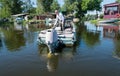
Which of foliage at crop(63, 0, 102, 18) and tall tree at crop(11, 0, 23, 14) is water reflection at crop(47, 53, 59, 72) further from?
tall tree at crop(11, 0, 23, 14)

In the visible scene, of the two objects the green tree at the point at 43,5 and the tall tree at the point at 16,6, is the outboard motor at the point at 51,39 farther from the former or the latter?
the tall tree at the point at 16,6

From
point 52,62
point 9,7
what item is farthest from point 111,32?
point 9,7

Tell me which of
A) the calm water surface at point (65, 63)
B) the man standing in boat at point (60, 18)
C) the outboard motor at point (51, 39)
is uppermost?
the man standing in boat at point (60, 18)

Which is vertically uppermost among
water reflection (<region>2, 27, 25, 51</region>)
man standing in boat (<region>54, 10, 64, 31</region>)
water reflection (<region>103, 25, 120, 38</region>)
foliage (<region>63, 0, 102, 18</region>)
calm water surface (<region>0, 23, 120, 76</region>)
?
foliage (<region>63, 0, 102, 18</region>)

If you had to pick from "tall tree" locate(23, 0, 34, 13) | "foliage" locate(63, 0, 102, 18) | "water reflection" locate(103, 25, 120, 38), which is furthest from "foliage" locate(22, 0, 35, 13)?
"water reflection" locate(103, 25, 120, 38)

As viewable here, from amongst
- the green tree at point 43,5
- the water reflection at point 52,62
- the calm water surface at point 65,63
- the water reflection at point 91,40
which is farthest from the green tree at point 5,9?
the water reflection at point 52,62

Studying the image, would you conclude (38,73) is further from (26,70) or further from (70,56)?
(70,56)

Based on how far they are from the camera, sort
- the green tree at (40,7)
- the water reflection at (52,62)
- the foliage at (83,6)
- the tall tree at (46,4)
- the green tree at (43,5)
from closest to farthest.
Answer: the water reflection at (52,62) < the foliage at (83,6) < the green tree at (40,7) < the green tree at (43,5) < the tall tree at (46,4)

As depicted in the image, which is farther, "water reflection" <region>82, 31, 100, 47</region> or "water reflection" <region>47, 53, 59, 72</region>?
"water reflection" <region>82, 31, 100, 47</region>

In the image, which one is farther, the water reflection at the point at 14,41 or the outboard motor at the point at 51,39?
the water reflection at the point at 14,41

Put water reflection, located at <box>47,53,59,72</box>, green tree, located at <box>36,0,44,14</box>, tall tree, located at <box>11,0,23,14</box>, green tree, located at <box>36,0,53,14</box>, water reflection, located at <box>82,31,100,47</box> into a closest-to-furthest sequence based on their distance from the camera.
Result: 1. water reflection, located at <box>47,53,59,72</box>
2. water reflection, located at <box>82,31,100,47</box>
3. green tree, located at <box>36,0,44,14</box>
4. green tree, located at <box>36,0,53,14</box>
5. tall tree, located at <box>11,0,23,14</box>

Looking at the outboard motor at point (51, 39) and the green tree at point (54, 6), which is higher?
the green tree at point (54, 6)

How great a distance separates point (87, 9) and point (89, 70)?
67.8 metres

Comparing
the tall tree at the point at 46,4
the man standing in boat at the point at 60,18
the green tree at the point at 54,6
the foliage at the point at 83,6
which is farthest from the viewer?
the green tree at the point at 54,6
